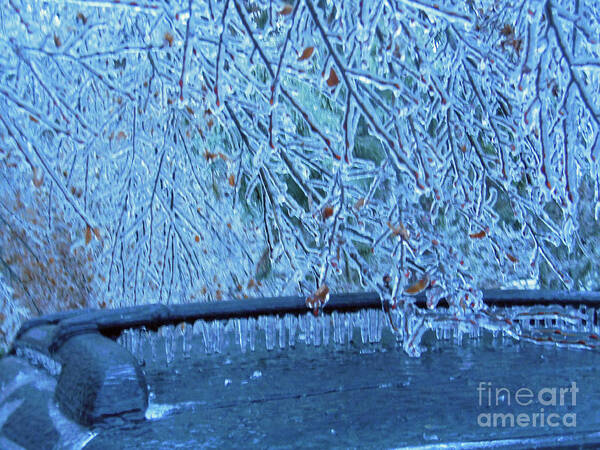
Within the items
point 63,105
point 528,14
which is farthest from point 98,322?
point 528,14

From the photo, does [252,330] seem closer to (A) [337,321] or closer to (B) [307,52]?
(A) [337,321]

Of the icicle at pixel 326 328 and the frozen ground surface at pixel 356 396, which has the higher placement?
the icicle at pixel 326 328

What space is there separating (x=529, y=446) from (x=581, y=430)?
0.22 m

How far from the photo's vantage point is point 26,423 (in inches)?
80.0

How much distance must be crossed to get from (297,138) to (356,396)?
1230mm

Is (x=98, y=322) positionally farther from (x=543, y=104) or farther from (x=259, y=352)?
(x=543, y=104)

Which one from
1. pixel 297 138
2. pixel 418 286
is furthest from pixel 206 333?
pixel 418 286

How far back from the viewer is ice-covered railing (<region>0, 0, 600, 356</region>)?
2.03 m

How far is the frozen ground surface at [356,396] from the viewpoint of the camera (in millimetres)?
1838

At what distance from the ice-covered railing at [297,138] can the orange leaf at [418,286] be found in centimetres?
4

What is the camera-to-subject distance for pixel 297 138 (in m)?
3.05

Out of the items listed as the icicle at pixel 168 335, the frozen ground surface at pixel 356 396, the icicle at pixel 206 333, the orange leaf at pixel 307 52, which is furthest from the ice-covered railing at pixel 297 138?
the icicle at pixel 168 335

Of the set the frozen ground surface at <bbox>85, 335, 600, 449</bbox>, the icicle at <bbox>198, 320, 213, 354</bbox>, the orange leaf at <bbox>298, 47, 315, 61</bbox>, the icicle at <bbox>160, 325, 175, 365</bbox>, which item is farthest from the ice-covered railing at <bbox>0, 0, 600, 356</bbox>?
the icicle at <bbox>160, 325, 175, 365</bbox>

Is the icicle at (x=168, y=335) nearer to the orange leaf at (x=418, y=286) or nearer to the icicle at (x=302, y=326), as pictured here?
the icicle at (x=302, y=326)
